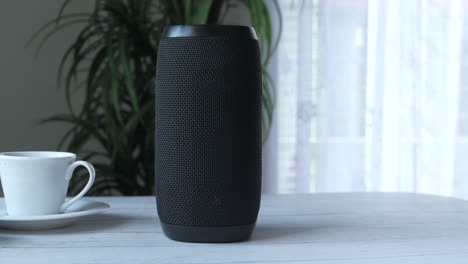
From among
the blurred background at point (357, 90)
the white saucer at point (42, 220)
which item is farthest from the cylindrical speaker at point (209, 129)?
the blurred background at point (357, 90)

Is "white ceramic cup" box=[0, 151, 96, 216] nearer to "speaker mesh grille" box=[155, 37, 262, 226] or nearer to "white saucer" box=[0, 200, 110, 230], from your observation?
"white saucer" box=[0, 200, 110, 230]

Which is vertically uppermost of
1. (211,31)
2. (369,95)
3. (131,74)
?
(211,31)

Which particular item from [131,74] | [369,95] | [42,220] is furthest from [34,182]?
[369,95]

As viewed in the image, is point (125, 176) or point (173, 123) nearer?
point (173, 123)

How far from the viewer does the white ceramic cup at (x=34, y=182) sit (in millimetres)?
752

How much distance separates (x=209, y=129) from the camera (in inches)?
26.6

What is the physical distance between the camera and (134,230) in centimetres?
76

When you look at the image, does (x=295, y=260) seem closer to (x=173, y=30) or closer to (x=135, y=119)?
(x=173, y=30)

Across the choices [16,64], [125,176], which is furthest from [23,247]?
[16,64]

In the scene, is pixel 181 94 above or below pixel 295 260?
above

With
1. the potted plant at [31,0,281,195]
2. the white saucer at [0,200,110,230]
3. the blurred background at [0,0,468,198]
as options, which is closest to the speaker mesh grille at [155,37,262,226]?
the white saucer at [0,200,110,230]

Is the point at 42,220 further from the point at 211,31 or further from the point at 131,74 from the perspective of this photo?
the point at 131,74

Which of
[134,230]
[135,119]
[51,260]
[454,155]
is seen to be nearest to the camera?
[51,260]

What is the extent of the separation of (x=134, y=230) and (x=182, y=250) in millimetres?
117
